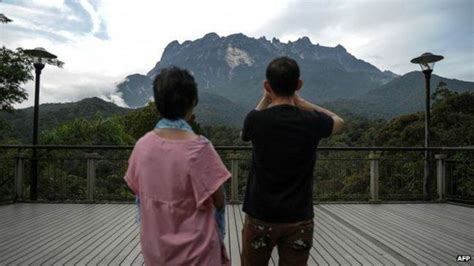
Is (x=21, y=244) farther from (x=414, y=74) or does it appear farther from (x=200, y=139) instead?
(x=414, y=74)

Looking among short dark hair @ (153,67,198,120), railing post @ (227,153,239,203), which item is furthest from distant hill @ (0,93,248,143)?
short dark hair @ (153,67,198,120)

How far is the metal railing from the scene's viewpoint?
8.09m

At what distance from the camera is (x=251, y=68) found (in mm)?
157875

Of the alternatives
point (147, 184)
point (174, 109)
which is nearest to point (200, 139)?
point (174, 109)

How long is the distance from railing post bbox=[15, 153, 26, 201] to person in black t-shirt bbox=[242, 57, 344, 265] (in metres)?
7.44

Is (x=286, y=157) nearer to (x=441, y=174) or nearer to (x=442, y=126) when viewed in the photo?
(x=441, y=174)

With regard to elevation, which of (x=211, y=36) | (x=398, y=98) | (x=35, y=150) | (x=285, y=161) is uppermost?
(x=211, y=36)

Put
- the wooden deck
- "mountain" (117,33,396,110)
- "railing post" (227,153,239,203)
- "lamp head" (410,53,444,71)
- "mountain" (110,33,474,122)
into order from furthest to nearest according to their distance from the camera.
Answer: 1. "mountain" (117,33,396,110)
2. "mountain" (110,33,474,122)
3. "lamp head" (410,53,444,71)
4. "railing post" (227,153,239,203)
5. the wooden deck

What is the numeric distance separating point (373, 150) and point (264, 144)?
6.72 meters

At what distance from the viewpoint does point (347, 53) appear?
15912cm

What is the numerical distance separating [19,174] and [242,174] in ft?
14.3

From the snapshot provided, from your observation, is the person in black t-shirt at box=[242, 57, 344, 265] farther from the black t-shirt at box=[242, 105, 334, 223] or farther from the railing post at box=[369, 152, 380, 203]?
the railing post at box=[369, 152, 380, 203]

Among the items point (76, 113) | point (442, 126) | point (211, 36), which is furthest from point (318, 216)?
point (211, 36)

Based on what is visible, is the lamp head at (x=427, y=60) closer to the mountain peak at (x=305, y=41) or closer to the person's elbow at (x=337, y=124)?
the person's elbow at (x=337, y=124)
